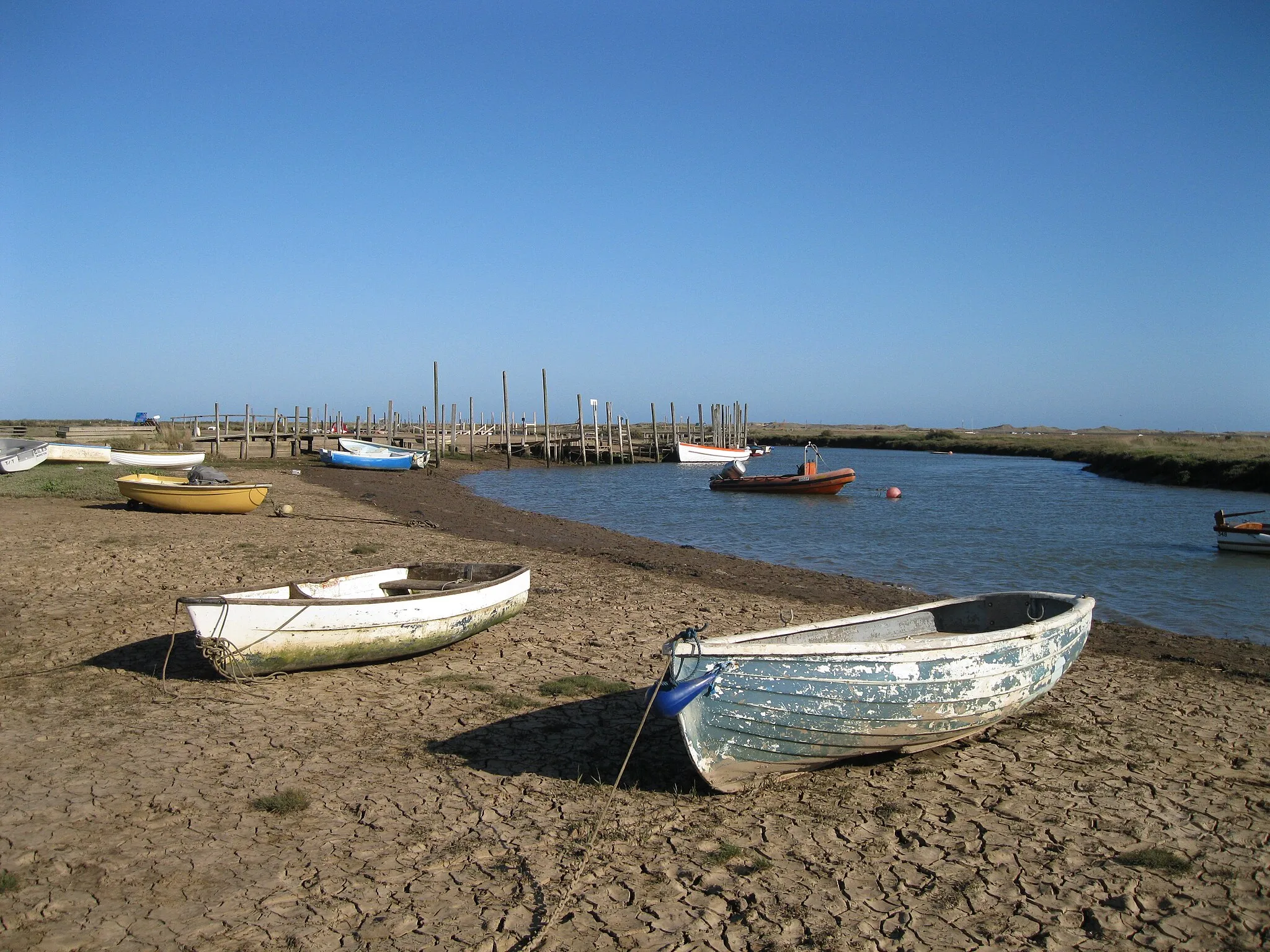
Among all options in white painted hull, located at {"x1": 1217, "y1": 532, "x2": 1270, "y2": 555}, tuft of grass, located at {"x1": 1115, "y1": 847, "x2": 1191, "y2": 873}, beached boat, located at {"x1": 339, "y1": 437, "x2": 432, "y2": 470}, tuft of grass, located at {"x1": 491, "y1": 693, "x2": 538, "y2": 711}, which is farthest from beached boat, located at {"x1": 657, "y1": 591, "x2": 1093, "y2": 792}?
beached boat, located at {"x1": 339, "y1": 437, "x2": 432, "y2": 470}

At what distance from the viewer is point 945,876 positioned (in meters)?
4.93

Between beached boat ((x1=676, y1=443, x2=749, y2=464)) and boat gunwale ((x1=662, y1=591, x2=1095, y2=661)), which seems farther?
beached boat ((x1=676, y1=443, x2=749, y2=464))

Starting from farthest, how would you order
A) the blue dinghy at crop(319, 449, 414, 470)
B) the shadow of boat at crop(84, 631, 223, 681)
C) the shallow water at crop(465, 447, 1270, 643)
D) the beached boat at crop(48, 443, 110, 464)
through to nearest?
the blue dinghy at crop(319, 449, 414, 470) → the beached boat at crop(48, 443, 110, 464) → the shallow water at crop(465, 447, 1270, 643) → the shadow of boat at crop(84, 631, 223, 681)

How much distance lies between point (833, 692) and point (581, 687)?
2.99m

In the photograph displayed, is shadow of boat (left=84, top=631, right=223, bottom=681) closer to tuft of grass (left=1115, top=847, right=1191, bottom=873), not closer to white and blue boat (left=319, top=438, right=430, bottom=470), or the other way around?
tuft of grass (left=1115, top=847, right=1191, bottom=873)

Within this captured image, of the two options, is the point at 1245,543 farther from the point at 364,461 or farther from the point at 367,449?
the point at 367,449

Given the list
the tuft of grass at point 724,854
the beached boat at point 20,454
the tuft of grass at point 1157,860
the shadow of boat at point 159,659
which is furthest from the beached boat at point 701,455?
the tuft of grass at point 724,854

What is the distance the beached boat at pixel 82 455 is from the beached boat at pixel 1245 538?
33.2 m

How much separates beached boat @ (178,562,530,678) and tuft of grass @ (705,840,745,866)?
4325 mm

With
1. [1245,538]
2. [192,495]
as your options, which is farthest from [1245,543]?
[192,495]

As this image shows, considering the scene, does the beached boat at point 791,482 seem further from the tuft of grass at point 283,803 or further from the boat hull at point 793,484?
the tuft of grass at point 283,803

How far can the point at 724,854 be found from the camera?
506 centimetres

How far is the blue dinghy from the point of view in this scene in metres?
38.3

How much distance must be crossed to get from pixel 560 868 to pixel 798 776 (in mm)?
1956
